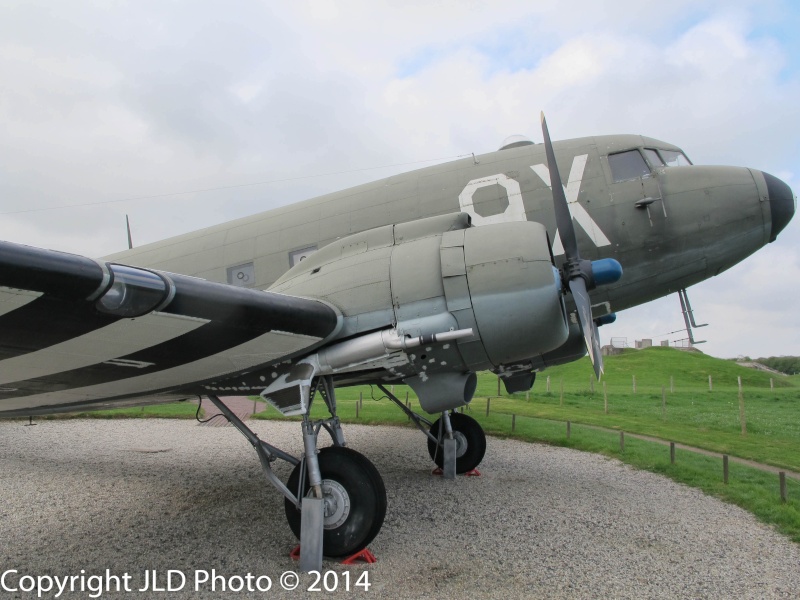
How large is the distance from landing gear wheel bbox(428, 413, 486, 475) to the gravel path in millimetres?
335

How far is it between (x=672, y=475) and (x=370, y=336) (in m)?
6.38

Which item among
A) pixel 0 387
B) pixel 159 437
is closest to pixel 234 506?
pixel 0 387

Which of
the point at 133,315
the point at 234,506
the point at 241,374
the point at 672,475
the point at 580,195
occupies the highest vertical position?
the point at 580,195

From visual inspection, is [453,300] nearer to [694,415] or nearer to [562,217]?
[562,217]

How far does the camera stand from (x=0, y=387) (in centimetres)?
473

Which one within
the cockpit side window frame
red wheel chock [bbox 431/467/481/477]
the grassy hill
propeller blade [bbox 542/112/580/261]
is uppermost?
the cockpit side window frame

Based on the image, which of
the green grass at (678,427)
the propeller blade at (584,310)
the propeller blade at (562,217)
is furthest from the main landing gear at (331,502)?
the green grass at (678,427)

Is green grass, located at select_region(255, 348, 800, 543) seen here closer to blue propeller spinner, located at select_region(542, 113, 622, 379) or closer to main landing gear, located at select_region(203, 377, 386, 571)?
blue propeller spinner, located at select_region(542, 113, 622, 379)

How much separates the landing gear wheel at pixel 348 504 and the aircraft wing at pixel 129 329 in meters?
1.15

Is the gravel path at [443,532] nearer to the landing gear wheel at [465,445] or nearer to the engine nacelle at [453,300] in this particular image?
the landing gear wheel at [465,445]

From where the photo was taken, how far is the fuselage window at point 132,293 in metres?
3.23

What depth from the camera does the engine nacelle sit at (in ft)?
14.5

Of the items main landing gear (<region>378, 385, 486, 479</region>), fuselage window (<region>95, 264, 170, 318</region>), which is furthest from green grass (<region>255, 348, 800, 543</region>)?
fuselage window (<region>95, 264, 170, 318</region>)

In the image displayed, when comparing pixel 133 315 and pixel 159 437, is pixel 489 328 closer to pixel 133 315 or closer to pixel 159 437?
pixel 133 315
